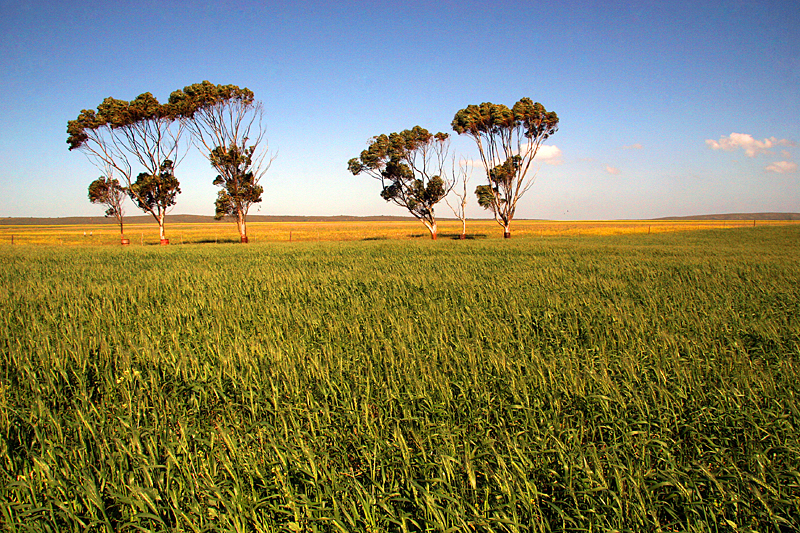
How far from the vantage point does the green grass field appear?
8.05ft

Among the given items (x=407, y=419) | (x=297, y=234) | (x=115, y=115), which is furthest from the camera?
(x=297, y=234)

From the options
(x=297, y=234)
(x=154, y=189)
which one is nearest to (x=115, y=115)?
(x=154, y=189)

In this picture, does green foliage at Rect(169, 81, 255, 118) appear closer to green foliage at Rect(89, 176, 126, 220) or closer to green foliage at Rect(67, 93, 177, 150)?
green foliage at Rect(67, 93, 177, 150)

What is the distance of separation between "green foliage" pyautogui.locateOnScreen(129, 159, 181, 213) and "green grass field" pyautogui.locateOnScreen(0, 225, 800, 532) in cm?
3918

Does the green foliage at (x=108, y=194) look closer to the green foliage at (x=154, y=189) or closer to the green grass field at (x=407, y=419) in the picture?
the green foliage at (x=154, y=189)

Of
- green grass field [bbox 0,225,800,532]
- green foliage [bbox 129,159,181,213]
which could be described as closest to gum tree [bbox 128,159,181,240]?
green foliage [bbox 129,159,181,213]

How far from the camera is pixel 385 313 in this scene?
297 inches

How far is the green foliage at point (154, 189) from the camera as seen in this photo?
41125 millimetres

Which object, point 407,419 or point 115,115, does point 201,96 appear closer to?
point 115,115

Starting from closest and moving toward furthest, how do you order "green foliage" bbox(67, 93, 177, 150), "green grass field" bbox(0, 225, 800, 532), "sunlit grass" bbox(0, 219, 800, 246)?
"green grass field" bbox(0, 225, 800, 532) → "green foliage" bbox(67, 93, 177, 150) → "sunlit grass" bbox(0, 219, 800, 246)

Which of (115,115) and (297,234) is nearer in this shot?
(115,115)

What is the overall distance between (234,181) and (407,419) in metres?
45.0

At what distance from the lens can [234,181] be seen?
42938 millimetres

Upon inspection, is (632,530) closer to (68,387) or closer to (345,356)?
(345,356)
